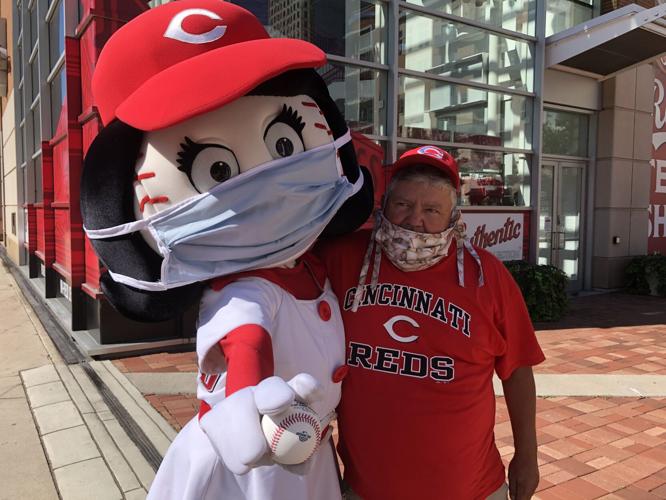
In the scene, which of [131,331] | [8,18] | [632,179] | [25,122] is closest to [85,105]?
[131,331]

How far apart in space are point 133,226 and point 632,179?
10.3 meters

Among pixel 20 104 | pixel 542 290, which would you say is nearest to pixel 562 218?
pixel 542 290

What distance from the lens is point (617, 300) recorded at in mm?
9047

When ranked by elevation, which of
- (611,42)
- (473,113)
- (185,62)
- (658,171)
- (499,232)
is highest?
(611,42)

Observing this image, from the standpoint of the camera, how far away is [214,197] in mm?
1302

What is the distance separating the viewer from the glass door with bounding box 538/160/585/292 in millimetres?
9398

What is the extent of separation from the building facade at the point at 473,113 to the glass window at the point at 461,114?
0.02 m

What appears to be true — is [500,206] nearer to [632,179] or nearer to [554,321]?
[554,321]

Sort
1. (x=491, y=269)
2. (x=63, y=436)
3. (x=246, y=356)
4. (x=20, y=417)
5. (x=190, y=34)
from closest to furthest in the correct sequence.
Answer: (x=246, y=356) < (x=190, y=34) < (x=491, y=269) < (x=63, y=436) < (x=20, y=417)

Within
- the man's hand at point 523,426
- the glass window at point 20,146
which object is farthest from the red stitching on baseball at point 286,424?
the glass window at point 20,146

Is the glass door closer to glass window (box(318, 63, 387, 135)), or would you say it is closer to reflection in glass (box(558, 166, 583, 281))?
reflection in glass (box(558, 166, 583, 281))

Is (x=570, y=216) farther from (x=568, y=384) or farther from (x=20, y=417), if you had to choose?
(x=20, y=417)

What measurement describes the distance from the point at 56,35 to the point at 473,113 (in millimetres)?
5543

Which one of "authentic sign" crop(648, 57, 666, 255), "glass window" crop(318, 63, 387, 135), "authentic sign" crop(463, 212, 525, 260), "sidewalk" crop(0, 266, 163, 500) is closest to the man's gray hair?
"sidewalk" crop(0, 266, 163, 500)
